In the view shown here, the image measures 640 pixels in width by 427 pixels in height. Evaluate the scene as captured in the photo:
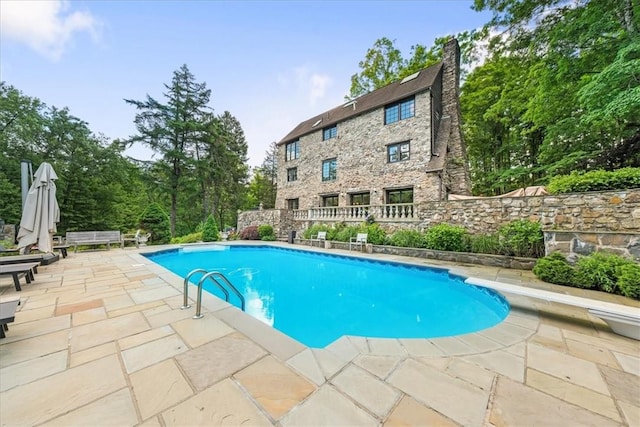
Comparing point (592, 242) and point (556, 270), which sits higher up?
point (592, 242)

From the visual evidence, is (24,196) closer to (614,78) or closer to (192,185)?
(192,185)

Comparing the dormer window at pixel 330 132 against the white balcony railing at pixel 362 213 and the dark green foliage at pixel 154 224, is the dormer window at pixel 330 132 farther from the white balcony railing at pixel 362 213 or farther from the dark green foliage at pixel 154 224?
the dark green foliage at pixel 154 224

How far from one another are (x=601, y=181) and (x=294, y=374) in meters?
8.09

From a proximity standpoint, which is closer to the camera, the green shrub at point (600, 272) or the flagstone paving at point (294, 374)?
the flagstone paving at point (294, 374)

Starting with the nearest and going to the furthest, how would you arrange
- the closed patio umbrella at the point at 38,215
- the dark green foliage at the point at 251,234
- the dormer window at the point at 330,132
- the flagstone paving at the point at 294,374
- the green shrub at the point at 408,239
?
the flagstone paving at the point at 294,374 → the closed patio umbrella at the point at 38,215 → the green shrub at the point at 408,239 → the dark green foliage at the point at 251,234 → the dormer window at the point at 330,132

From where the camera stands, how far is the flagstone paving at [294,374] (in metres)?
1.54

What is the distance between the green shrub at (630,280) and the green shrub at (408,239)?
16.4 ft

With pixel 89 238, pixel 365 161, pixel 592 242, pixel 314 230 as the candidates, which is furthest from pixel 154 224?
pixel 592 242

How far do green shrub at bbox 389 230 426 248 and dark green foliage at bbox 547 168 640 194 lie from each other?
4020 millimetres

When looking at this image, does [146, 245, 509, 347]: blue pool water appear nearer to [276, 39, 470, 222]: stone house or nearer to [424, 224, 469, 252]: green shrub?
[424, 224, 469, 252]: green shrub

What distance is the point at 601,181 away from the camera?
5469 millimetres

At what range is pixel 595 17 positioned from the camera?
21.9ft

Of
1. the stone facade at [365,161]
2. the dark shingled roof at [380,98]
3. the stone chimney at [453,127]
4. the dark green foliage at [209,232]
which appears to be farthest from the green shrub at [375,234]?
the dark green foliage at [209,232]

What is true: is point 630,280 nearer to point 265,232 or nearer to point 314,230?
point 314,230
